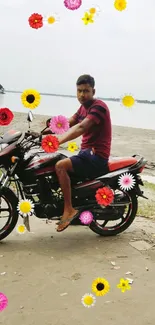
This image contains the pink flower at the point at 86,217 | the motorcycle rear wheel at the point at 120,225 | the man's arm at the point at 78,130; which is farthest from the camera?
the motorcycle rear wheel at the point at 120,225

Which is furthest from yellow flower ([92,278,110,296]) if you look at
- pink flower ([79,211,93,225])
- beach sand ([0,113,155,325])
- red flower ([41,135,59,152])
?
red flower ([41,135,59,152])

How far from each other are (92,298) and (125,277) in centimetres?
66

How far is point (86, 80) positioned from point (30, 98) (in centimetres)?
135

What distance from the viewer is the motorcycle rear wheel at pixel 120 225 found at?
5.08m

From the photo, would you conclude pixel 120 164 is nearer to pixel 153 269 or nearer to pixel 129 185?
pixel 129 185

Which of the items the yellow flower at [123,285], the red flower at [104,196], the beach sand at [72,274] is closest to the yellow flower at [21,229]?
the beach sand at [72,274]

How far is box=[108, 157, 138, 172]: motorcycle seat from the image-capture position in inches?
190

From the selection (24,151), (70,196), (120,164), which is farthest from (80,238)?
(24,151)

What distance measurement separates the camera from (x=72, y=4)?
320cm

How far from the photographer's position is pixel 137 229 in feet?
17.9

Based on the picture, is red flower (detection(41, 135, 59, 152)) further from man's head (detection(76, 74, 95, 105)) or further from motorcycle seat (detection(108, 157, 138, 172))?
motorcycle seat (detection(108, 157, 138, 172))
